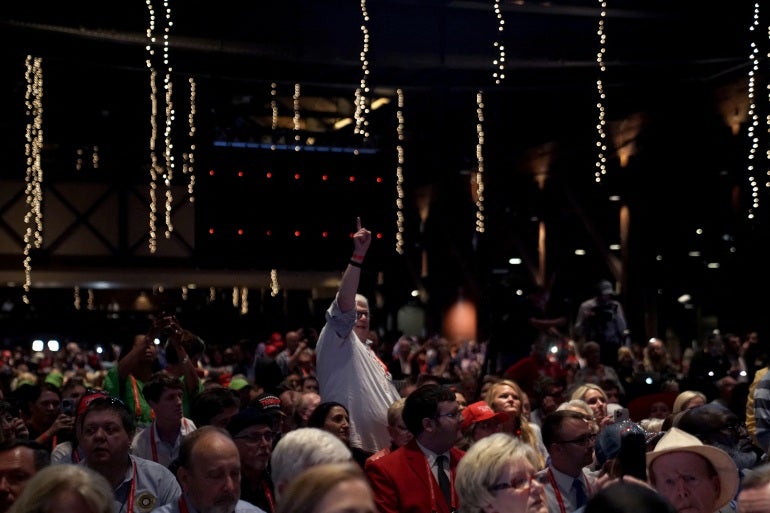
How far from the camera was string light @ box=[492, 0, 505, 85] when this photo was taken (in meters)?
12.8

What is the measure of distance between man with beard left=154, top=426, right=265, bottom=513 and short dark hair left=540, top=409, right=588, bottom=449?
194cm

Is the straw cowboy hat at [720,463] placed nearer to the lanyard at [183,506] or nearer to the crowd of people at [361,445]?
the crowd of people at [361,445]

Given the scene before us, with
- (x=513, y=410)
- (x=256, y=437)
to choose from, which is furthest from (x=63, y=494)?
(x=513, y=410)

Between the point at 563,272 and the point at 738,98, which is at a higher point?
the point at 738,98

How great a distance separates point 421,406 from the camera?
6230 mm

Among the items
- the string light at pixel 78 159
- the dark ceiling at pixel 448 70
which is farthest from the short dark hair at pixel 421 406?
the string light at pixel 78 159

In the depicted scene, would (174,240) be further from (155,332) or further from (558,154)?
(155,332)

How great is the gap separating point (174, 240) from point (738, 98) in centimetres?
1327

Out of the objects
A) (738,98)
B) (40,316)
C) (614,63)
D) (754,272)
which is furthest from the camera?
(40,316)

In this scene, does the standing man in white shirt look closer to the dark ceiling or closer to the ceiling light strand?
the dark ceiling

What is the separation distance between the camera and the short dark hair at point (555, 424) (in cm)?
612

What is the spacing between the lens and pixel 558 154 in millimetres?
22000

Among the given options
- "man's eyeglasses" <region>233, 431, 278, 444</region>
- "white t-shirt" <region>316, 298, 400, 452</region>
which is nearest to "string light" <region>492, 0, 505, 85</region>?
"white t-shirt" <region>316, 298, 400, 452</region>

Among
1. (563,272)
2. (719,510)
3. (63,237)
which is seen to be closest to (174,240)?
(63,237)
